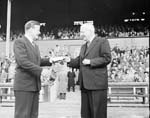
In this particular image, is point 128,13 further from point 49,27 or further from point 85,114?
point 85,114

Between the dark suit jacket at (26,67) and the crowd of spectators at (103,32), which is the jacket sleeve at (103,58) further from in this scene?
the crowd of spectators at (103,32)

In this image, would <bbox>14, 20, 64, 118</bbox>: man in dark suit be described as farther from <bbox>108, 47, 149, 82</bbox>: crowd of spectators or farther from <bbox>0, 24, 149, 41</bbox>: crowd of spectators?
<bbox>0, 24, 149, 41</bbox>: crowd of spectators

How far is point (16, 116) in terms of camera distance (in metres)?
A: 2.88

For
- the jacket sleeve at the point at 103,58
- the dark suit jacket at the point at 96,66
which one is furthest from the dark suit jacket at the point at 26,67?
the jacket sleeve at the point at 103,58

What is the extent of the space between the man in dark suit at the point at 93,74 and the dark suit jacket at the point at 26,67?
0.50 metres

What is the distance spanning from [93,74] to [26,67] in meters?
0.71

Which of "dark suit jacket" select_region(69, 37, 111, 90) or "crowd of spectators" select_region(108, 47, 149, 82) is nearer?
"dark suit jacket" select_region(69, 37, 111, 90)

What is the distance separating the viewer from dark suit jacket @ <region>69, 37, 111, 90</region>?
2756mm

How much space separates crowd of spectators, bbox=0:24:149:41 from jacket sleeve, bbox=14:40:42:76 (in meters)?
15.7

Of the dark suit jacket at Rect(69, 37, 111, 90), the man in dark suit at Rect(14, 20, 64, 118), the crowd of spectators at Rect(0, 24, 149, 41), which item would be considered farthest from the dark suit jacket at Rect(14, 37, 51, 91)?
the crowd of spectators at Rect(0, 24, 149, 41)

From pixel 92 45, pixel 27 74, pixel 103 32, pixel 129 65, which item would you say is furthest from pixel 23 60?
pixel 103 32

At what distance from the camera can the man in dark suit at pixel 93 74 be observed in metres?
2.76

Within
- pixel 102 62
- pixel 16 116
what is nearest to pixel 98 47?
pixel 102 62

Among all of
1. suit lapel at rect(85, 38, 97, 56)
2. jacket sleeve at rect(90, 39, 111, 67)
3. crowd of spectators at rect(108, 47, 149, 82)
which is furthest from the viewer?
crowd of spectators at rect(108, 47, 149, 82)
